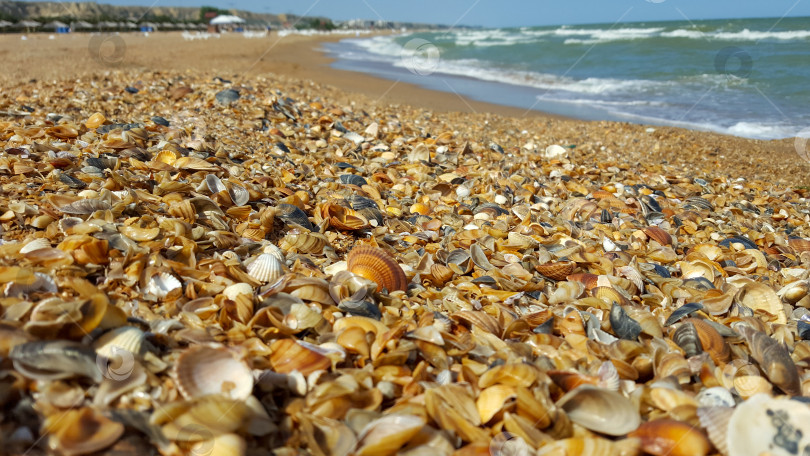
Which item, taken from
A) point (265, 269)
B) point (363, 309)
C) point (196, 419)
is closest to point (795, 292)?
point (363, 309)

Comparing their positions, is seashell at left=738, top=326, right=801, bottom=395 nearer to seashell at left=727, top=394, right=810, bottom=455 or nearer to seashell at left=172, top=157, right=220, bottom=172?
seashell at left=727, top=394, right=810, bottom=455

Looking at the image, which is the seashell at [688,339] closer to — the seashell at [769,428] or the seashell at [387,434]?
the seashell at [769,428]

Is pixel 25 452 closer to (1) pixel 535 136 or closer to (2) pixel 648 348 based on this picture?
(2) pixel 648 348

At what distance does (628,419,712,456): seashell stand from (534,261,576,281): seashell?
4.54ft

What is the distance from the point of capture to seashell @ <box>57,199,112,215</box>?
263 centimetres

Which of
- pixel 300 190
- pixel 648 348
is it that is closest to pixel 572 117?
pixel 300 190

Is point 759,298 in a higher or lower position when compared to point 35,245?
lower

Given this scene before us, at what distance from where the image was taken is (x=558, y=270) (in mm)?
2996

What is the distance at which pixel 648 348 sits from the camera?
7.33 ft

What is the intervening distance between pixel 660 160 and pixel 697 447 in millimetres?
6291

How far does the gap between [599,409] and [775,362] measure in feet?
3.27

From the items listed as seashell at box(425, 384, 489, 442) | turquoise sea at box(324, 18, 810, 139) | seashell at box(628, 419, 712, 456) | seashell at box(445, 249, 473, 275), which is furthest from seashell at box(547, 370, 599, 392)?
turquoise sea at box(324, 18, 810, 139)

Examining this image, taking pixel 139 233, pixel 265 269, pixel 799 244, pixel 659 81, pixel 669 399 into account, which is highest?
pixel 659 81

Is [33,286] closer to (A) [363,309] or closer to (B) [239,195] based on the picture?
(A) [363,309]
